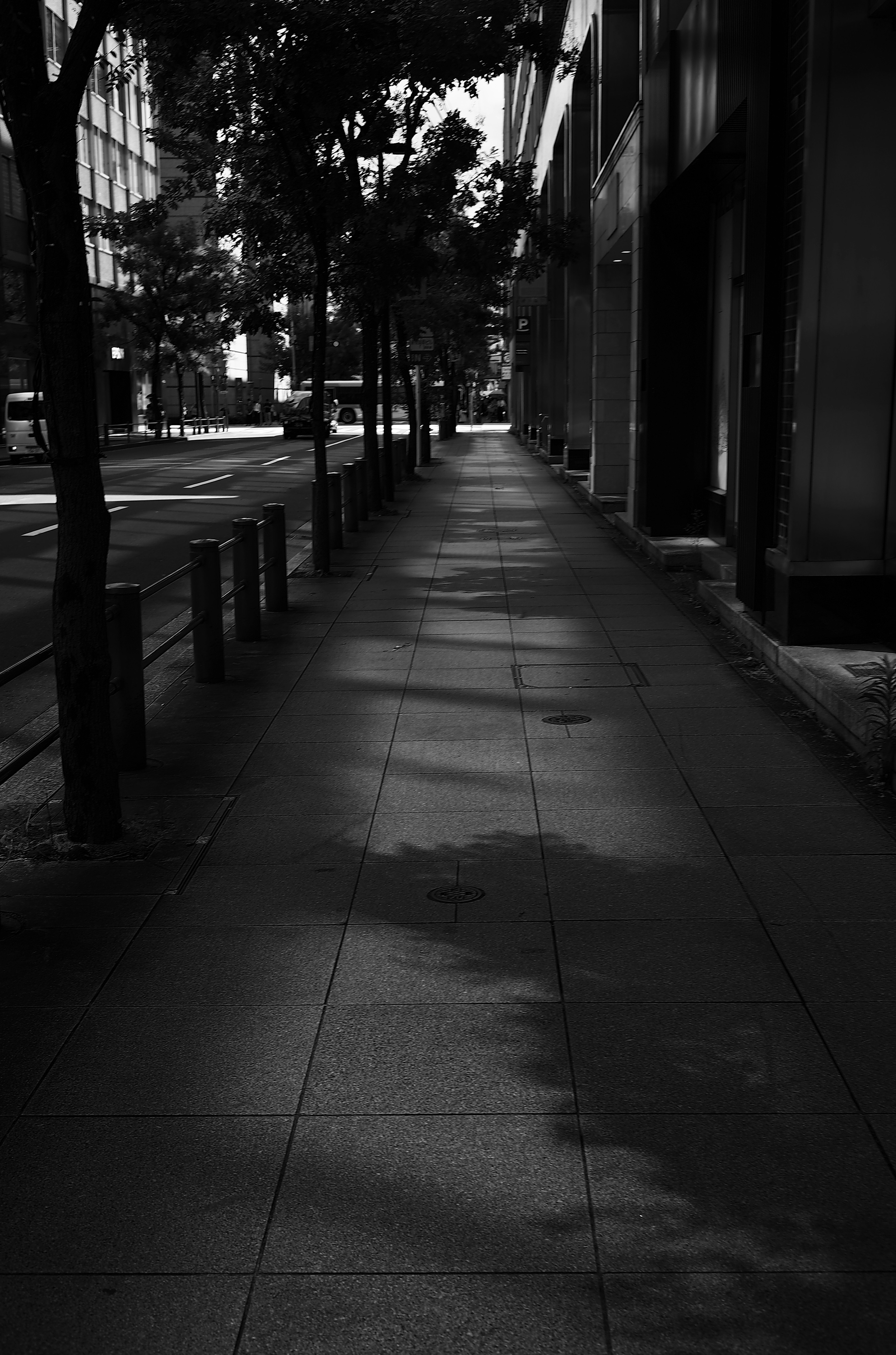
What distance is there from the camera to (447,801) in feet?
22.9

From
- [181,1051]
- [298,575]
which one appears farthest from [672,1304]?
[298,575]

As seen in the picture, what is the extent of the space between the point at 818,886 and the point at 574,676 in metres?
4.57

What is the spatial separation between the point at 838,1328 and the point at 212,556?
7.26 m

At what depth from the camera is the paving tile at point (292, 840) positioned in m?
6.15

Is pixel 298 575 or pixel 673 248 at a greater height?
pixel 673 248

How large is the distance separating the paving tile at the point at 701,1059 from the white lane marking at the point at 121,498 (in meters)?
24.5

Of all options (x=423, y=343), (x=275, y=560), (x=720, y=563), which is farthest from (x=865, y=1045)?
(x=423, y=343)

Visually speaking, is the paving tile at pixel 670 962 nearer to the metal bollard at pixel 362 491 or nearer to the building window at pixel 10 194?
the metal bollard at pixel 362 491

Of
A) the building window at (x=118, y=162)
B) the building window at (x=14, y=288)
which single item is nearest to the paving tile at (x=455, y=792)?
the building window at (x=14, y=288)

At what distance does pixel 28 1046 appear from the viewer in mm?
4340

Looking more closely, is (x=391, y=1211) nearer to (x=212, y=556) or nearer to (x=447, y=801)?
(x=447, y=801)

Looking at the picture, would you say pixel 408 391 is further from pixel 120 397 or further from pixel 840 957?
pixel 120 397

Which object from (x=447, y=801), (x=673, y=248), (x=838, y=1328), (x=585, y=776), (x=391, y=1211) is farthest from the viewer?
(x=673, y=248)

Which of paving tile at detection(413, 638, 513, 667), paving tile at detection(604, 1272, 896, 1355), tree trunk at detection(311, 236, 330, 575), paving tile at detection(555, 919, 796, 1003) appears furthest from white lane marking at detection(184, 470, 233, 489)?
paving tile at detection(604, 1272, 896, 1355)
